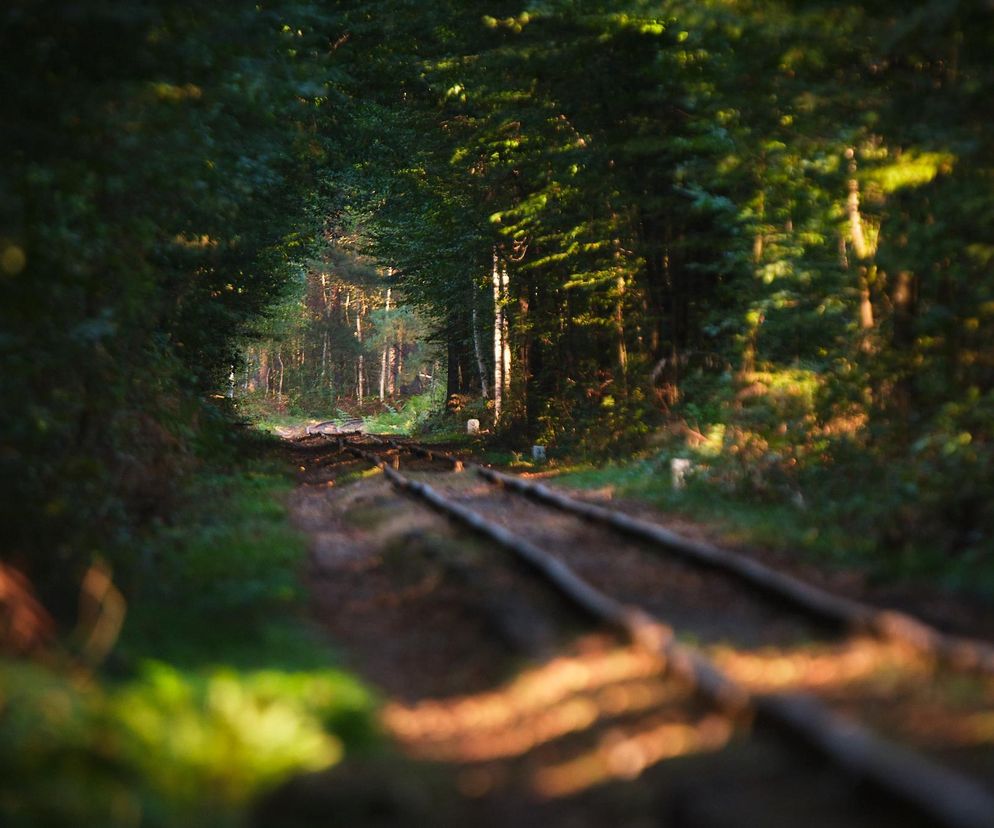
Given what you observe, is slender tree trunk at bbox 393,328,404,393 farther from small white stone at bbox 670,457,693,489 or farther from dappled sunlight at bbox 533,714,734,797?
dappled sunlight at bbox 533,714,734,797

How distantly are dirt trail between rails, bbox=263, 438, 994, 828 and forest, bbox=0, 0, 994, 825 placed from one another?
1.95 ft

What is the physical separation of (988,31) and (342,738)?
8182mm

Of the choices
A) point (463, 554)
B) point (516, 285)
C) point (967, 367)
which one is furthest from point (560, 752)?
point (516, 285)

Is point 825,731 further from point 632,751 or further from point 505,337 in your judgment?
point 505,337

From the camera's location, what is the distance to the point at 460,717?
19.3 feet

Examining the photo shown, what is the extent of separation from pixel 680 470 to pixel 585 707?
11.2 m

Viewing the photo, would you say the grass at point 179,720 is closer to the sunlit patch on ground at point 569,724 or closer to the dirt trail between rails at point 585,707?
the dirt trail between rails at point 585,707

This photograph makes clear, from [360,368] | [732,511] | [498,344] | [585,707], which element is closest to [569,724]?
[585,707]

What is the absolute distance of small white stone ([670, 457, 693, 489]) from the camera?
53.9 ft

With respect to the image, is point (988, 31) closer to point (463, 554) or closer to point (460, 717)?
point (463, 554)

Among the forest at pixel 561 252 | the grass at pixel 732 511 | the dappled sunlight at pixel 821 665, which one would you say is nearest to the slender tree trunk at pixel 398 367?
the forest at pixel 561 252

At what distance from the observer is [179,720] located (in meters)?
5.09

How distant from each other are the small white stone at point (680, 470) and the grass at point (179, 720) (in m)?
8.68

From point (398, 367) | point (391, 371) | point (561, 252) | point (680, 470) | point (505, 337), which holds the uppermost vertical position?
point (561, 252)
